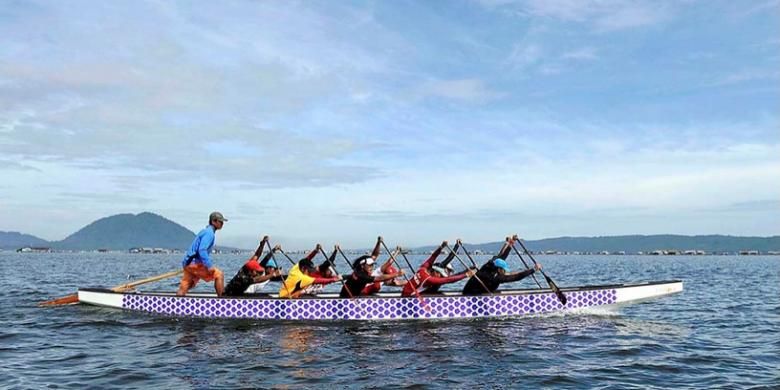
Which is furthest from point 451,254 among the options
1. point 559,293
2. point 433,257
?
point 559,293

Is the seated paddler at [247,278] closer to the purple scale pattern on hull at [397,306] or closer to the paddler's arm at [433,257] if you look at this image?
the purple scale pattern on hull at [397,306]

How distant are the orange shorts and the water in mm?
1327

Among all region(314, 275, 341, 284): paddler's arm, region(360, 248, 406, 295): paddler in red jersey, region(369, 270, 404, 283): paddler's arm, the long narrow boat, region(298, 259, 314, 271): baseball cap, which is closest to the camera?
the long narrow boat

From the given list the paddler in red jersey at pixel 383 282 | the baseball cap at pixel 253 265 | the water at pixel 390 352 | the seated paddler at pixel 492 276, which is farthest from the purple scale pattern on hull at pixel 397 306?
the baseball cap at pixel 253 265

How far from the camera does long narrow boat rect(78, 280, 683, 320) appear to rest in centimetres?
1655

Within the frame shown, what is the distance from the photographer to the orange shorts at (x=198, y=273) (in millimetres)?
17375

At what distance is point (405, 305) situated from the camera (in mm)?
16594

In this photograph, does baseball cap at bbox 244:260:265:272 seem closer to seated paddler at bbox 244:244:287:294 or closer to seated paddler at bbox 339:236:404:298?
seated paddler at bbox 244:244:287:294

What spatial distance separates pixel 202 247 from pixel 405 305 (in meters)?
6.33

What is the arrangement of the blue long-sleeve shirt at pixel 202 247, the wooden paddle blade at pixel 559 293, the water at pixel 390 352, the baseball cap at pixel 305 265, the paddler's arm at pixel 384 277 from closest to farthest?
1. the water at pixel 390 352
2. the wooden paddle blade at pixel 559 293
3. the blue long-sleeve shirt at pixel 202 247
4. the baseball cap at pixel 305 265
5. the paddler's arm at pixel 384 277

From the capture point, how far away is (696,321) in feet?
61.3

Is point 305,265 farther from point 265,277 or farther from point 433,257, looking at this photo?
point 433,257

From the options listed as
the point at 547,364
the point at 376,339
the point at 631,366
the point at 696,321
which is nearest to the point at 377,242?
the point at 376,339

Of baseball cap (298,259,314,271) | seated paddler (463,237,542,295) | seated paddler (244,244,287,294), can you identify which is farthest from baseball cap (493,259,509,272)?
seated paddler (244,244,287,294)
